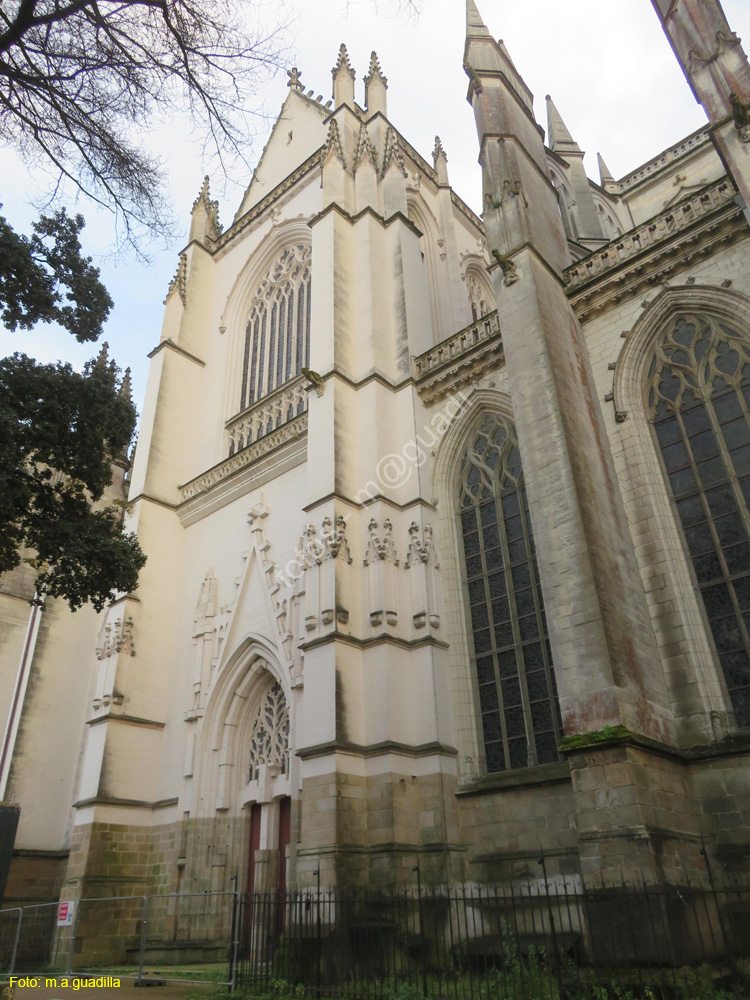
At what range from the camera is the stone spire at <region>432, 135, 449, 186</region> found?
74.2ft

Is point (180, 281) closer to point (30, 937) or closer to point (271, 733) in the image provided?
point (271, 733)

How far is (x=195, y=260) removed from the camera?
22.8 metres

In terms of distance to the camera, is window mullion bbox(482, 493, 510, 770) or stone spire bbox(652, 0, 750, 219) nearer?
stone spire bbox(652, 0, 750, 219)

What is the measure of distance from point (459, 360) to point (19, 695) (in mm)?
13401

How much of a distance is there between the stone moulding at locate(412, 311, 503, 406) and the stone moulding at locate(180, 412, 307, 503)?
2.81m

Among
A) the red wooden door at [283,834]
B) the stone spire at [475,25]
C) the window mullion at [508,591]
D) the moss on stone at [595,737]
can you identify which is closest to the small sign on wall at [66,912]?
the red wooden door at [283,834]

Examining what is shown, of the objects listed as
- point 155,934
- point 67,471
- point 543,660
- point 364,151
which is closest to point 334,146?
point 364,151

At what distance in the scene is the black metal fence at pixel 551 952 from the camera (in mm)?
6891

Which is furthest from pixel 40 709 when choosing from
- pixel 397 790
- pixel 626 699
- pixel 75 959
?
pixel 626 699

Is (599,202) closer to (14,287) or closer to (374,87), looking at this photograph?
(374,87)

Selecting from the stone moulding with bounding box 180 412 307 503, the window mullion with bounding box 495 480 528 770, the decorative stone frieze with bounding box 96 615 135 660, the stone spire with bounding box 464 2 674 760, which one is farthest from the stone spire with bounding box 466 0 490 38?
the decorative stone frieze with bounding box 96 615 135 660

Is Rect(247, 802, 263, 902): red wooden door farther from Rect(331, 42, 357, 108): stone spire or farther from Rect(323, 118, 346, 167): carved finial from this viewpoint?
Rect(331, 42, 357, 108): stone spire

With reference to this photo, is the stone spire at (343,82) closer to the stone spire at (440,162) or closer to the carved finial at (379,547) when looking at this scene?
the stone spire at (440,162)

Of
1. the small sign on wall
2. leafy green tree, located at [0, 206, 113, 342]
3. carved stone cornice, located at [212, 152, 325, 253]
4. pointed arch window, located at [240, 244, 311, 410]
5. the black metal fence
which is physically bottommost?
the black metal fence
